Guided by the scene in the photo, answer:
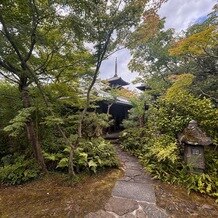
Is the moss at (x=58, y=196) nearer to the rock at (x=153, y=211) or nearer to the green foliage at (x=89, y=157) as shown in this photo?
the green foliage at (x=89, y=157)

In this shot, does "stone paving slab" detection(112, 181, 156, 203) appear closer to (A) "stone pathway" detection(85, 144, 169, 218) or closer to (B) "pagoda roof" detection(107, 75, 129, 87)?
Answer: (A) "stone pathway" detection(85, 144, 169, 218)

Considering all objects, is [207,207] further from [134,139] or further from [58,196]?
[134,139]

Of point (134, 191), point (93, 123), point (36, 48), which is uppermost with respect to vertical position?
point (36, 48)

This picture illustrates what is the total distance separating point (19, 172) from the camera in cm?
675

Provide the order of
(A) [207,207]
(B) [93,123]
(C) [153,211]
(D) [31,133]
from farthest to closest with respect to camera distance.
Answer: (B) [93,123], (D) [31,133], (A) [207,207], (C) [153,211]

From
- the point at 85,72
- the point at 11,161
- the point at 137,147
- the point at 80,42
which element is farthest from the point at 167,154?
the point at 11,161

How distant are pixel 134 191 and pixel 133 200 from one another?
1.70 ft

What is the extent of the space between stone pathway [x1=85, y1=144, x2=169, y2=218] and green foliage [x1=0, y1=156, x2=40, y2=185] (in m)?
2.88

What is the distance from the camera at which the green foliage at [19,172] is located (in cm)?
657

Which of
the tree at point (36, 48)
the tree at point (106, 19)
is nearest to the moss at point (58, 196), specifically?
the tree at point (36, 48)

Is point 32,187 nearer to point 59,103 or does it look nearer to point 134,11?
point 59,103

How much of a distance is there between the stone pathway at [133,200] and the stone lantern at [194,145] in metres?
1.57

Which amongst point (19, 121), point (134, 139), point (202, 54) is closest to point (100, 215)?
point (19, 121)

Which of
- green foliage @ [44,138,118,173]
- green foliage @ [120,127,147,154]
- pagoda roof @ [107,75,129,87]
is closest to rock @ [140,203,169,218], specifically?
green foliage @ [44,138,118,173]
